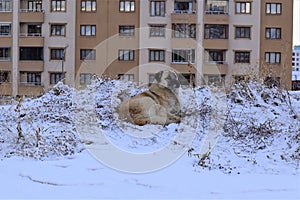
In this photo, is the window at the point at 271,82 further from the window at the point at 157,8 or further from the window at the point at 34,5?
the window at the point at 34,5

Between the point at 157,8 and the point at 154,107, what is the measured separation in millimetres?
27150

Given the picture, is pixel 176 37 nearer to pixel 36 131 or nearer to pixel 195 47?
pixel 195 47

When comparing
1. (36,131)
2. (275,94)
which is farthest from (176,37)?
(36,131)

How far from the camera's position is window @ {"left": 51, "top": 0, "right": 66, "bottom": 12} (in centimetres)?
3612

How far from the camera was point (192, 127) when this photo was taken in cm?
916

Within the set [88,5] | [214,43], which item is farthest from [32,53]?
[214,43]

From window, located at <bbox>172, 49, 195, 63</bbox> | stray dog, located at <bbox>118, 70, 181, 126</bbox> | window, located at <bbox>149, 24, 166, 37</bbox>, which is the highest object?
window, located at <bbox>149, 24, 166, 37</bbox>

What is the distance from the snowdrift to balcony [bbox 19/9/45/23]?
83.3ft

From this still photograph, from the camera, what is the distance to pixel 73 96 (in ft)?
36.3

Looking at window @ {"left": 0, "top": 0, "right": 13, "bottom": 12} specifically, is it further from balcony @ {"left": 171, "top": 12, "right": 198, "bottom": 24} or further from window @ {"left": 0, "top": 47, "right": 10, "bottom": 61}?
balcony @ {"left": 171, "top": 12, "right": 198, "bottom": 24}

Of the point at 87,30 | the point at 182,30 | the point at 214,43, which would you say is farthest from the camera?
the point at 182,30

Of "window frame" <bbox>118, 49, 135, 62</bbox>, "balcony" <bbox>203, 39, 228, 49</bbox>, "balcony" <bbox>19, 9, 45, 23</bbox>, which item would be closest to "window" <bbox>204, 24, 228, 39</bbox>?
"balcony" <bbox>203, 39, 228, 49</bbox>

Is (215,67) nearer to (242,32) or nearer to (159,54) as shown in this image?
(242,32)

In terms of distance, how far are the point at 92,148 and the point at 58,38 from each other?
96.4 ft
